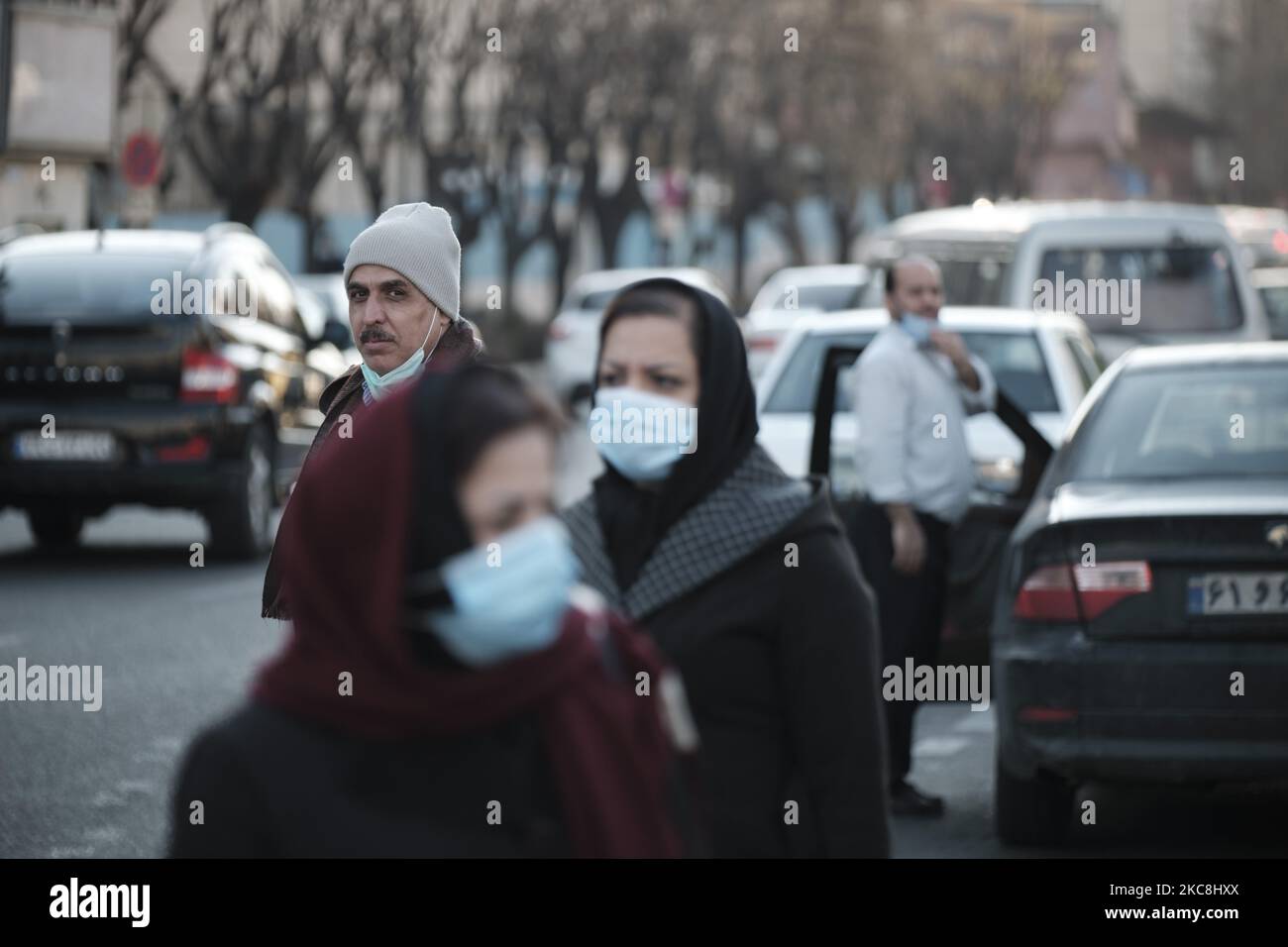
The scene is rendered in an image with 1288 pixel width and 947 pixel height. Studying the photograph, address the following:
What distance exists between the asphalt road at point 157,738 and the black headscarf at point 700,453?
402 centimetres

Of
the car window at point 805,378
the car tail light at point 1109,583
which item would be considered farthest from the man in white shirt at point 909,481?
the car window at point 805,378

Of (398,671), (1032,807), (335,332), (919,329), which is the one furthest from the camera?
(335,332)

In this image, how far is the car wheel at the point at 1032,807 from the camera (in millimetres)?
7668

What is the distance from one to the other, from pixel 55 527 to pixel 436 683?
14.7m

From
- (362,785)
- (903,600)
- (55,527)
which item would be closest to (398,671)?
(362,785)

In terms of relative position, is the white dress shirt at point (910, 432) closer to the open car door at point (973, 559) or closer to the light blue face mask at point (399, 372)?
the open car door at point (973, 559)

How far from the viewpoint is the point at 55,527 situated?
54.9ft

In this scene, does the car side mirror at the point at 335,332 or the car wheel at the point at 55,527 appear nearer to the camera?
the car side mirror at the point at 335,332

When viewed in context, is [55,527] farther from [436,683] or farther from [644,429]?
Answer: [436,683]

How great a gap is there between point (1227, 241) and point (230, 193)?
1049 inches

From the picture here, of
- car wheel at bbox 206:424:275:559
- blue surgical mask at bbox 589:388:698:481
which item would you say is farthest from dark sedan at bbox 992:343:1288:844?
car wheel at bbox 206:424:275:559

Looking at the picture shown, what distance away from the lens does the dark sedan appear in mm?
7105

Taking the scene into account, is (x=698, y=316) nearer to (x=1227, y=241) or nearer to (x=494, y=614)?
(x=494, y=614)
